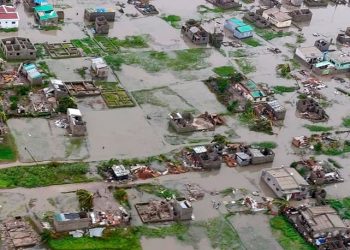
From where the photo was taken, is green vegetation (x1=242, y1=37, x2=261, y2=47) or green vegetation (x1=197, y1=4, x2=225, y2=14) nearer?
green vegetation (x1=242, y1=37, x2=261, y2=47)

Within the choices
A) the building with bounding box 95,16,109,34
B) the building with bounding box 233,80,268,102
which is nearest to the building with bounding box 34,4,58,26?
the building with bounding box 95,16,109,34

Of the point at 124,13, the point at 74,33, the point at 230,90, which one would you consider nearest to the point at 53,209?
the point at 230,90

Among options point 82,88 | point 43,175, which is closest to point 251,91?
point 82,88

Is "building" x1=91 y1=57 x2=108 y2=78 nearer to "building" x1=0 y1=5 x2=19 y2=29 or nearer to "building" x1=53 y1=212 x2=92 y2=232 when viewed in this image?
"building" x1=0 y1=5 x2=19 y2=29

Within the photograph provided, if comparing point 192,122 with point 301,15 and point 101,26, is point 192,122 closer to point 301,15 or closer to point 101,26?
point 101,26

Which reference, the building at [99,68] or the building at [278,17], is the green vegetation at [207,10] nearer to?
the building at [278,17]

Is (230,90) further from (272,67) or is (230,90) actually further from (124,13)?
(124,13)

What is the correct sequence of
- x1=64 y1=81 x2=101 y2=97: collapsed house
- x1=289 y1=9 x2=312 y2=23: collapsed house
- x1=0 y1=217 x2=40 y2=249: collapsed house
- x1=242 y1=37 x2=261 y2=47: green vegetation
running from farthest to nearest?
x1=289 y1=9 x2=312 y2=23: collapsed house < x1=242 y1=37 x2=261 y2=47: green vegetation < x1=64 y1=81 x2=101 y2=97: collapsed house < x1=0 y1=217 x2=40 y2=249: collapsed house
